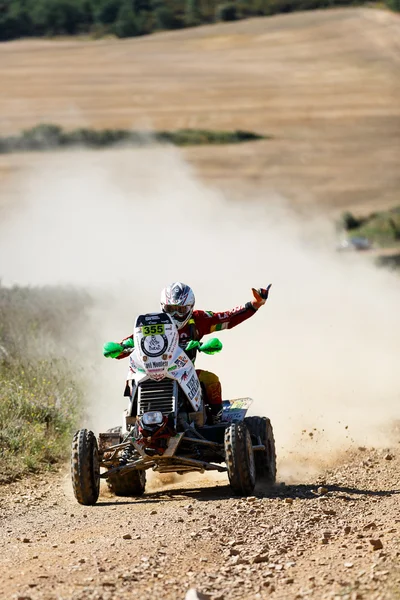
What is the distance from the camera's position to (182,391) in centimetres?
1162

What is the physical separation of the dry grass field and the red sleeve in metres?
43.7

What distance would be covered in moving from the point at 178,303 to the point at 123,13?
56041 millimetres

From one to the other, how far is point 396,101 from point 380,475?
183ft

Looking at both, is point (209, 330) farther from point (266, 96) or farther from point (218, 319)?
point (266, 96)

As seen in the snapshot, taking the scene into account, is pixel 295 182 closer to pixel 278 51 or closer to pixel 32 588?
pixel 278 51

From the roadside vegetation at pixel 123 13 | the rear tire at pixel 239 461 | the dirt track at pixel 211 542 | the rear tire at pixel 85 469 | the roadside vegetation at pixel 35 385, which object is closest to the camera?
the dirt track at pixel 211 542

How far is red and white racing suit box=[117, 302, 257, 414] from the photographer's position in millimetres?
12414

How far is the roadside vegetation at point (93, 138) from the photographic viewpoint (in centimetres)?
5756

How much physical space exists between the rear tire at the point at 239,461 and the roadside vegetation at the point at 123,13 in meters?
46.5

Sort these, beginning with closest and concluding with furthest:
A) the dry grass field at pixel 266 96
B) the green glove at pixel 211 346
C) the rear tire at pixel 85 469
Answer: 1. the rear tire at pixel 85 469
2. the green glove at pixel 211 346
3. the dry grass field at pixel 266 96

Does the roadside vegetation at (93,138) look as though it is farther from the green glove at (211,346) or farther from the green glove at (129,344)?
the green glove at (211,346)

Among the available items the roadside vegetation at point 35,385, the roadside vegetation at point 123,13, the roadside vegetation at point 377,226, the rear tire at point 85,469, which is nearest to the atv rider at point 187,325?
the rear tire at point 85,469

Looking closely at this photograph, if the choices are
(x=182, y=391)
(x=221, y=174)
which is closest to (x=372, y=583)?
(x=182, y=391)

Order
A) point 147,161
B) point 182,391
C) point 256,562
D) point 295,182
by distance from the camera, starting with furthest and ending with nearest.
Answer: point 295,182, point 147,161, point 182,391, point 256,562
